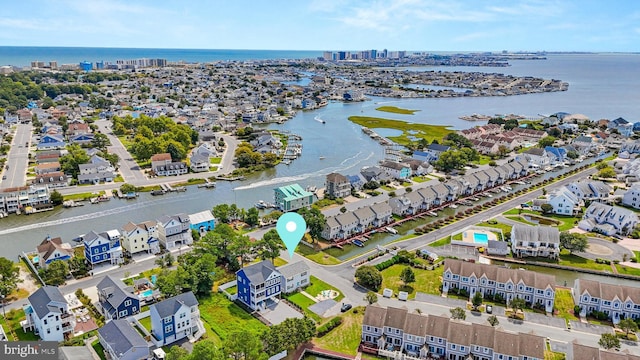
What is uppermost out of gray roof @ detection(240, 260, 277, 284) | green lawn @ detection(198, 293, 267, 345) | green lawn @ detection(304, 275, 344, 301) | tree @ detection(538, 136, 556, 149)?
tree @ detection(538, 136, 556, 149)

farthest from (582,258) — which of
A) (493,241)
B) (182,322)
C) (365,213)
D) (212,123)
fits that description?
(212,123)

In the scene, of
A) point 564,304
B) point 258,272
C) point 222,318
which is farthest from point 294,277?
point 564,304

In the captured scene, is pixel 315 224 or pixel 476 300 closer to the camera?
pixel 476 300

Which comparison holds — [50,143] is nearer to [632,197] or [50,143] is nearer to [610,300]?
[610,300]

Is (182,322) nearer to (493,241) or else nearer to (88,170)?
(493,241)

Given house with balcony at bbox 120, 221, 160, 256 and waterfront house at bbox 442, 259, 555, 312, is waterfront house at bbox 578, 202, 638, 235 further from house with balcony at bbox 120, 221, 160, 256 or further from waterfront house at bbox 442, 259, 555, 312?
house with balcony at bbox 120, 221, 160, 256

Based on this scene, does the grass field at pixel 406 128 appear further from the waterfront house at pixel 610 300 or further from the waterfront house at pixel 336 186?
the waterfront house at pixel 610 300

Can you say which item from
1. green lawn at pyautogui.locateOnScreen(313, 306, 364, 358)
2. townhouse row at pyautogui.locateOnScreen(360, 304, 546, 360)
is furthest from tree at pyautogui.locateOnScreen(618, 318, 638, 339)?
green lawn at pyautogui.locateOnScreen(313, 306, 364, 358)
